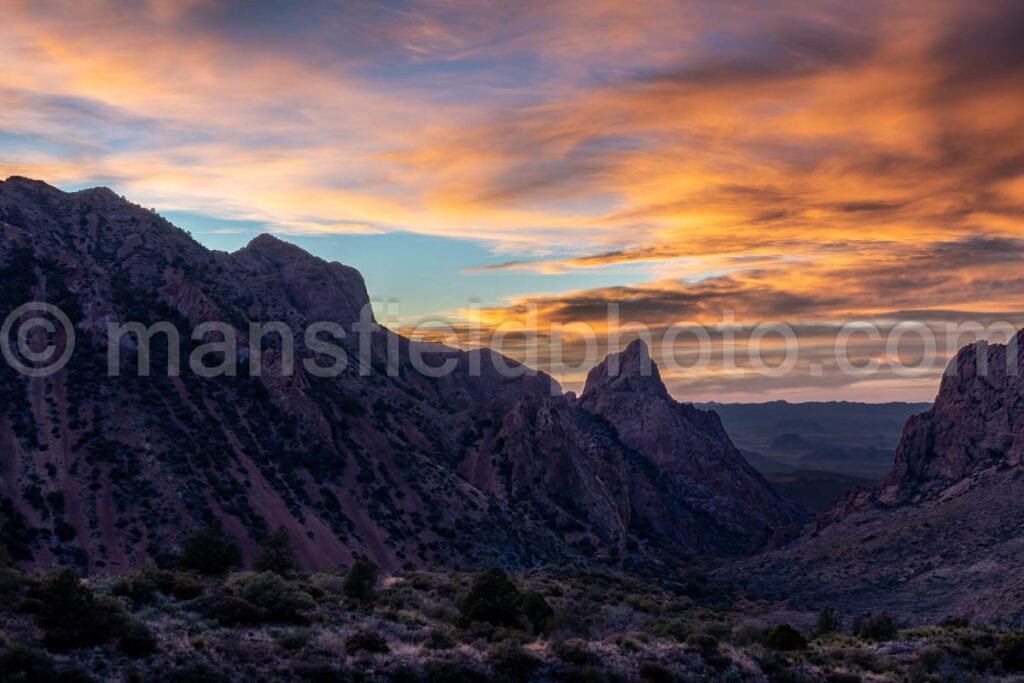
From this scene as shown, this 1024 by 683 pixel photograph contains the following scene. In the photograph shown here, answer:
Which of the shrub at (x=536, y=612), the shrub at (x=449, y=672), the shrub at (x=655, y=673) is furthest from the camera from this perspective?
the shrub at (x=536, y=612)

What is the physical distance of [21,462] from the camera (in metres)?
59.7

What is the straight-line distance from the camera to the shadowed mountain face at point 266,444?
200 feet

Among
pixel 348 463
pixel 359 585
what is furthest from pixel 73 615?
pixel 348 463

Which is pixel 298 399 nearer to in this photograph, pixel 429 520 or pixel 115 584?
pixel 429 520

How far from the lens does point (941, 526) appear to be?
88.2m

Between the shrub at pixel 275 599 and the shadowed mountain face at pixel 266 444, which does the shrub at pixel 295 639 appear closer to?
the shrub at pixel 275 599

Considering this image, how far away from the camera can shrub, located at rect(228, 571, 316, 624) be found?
31.7 m

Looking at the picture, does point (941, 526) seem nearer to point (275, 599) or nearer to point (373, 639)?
point (373, 639)

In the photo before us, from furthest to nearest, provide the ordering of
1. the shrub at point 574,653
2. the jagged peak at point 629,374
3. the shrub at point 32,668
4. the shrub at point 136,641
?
1. the jagged peak at point 629,374
2. the shrub at point 574,653
3. the shrub at point 136,641
4. the shrub at point 32,668

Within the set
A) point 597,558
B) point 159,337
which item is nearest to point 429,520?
point 597,558

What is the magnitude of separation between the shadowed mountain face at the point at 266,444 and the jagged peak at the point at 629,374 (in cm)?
2467

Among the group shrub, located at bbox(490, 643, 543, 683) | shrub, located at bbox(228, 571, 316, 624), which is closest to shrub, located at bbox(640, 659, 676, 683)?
shrub, located at bbox(490, 643, 543, 683)

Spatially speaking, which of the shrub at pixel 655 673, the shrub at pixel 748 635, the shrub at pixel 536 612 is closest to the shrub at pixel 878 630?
the shrub at pixel 748 635

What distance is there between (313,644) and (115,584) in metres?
8.72
